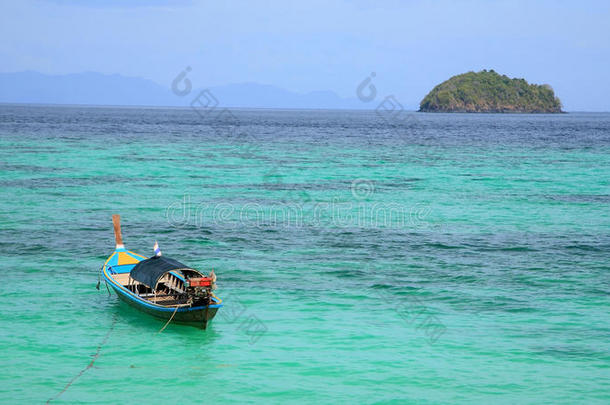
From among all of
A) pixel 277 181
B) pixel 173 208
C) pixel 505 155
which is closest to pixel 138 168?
pixel 277 181

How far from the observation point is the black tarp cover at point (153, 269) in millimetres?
19256

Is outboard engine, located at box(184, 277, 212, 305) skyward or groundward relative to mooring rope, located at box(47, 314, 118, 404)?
skyward

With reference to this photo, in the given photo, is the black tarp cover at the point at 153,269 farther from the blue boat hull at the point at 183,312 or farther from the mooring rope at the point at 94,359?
the mooring rope at the point at 94,359

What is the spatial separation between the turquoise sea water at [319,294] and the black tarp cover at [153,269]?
134 centimetres

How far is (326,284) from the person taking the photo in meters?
23.9

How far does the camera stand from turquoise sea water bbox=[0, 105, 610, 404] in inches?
637

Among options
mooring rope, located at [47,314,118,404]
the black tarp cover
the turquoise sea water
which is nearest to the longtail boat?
the black tarp cover

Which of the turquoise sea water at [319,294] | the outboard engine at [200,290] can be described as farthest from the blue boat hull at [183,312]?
the turquoise sea water at [319,294]

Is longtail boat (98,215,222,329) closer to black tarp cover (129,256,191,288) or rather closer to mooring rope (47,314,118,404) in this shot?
black tarp cover (129,256,191,288)

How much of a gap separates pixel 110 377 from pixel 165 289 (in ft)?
16.3

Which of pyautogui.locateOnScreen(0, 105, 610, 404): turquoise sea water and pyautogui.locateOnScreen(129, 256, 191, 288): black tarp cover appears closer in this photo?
pyautogui.locateOnScreen(0, 105, 610, 404): turquoise sea water

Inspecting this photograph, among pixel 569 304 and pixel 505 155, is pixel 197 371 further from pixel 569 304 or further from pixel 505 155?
pixel 505 155

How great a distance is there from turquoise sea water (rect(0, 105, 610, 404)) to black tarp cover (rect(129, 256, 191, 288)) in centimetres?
134

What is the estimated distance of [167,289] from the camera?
20875 millimetres
